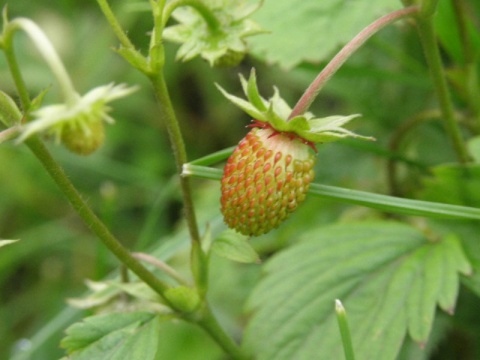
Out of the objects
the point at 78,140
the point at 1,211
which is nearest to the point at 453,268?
the point at 78,140

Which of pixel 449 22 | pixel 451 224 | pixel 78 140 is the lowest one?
pixel 451 224

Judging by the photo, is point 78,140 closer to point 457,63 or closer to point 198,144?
point 457,63

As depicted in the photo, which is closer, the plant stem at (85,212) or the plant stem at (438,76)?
the plant stem at (85,212)

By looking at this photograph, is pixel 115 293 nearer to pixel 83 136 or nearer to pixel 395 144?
pixel 83 136

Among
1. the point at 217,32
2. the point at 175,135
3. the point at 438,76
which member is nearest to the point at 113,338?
the point at 175,135

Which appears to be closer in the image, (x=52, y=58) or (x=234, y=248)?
(x=52, y=58)

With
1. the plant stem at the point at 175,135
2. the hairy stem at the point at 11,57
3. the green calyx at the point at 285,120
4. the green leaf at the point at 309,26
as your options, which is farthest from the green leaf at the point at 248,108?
the green leaf at the point at 309,26

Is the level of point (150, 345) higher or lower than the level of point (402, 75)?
higher

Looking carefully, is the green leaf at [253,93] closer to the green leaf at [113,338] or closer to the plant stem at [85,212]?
the plant stem at [85,212]
